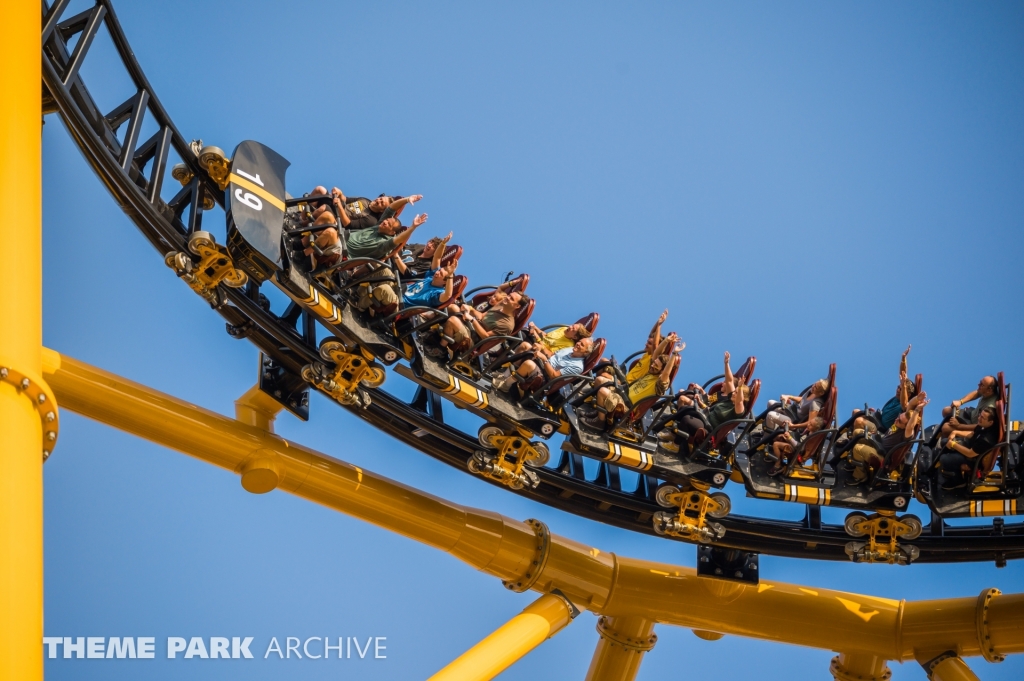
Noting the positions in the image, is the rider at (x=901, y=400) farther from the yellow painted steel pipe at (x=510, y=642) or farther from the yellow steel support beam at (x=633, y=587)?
the yellow painted steel pipe at (x=510, y=642)

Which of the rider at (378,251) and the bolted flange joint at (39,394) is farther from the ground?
the rider at (378,251)

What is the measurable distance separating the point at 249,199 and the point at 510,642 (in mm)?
4501

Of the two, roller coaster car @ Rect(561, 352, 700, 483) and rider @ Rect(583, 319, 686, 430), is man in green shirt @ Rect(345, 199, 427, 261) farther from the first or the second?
rider @ Rect(583, 319, 686, 430)

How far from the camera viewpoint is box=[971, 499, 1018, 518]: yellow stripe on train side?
1243cm

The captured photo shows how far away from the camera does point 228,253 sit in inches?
382

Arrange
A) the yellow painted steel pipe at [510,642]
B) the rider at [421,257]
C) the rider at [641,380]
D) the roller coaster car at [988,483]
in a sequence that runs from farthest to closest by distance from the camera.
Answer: the roller coaster car at [988,483] < the rider at [421,257] < the rider at [641,380] < the yellow painted steel pipe at [510,642]

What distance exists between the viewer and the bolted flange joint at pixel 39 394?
255 inches

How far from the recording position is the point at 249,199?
32.3 ft

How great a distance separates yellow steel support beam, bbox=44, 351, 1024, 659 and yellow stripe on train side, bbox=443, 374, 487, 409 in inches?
51.7

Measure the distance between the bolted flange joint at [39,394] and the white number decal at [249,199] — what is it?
3.16m

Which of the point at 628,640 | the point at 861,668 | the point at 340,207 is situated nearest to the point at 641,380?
the point at 628,640

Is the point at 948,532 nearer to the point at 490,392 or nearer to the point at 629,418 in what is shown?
the point at 629,418

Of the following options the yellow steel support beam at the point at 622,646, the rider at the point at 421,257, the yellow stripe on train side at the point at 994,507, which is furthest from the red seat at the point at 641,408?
the yellow stripe on train side at the point at 994,507

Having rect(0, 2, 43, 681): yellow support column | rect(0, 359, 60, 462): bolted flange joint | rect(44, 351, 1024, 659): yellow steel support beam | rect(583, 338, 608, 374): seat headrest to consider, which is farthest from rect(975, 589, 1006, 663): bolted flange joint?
rect(0, 2, 43, 681): yellow support column
